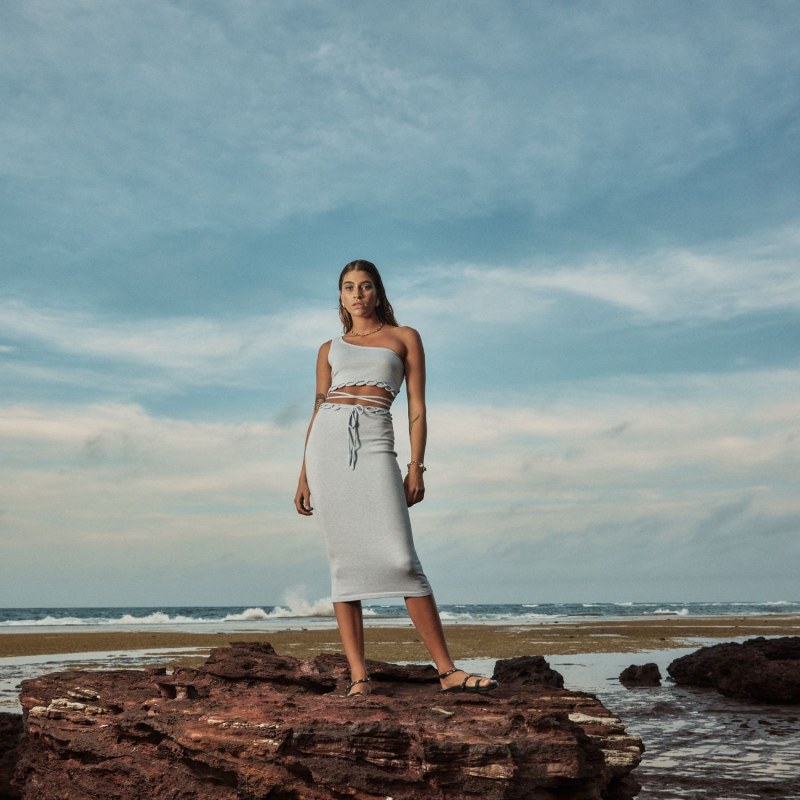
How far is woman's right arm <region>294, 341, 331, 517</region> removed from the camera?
6949mm

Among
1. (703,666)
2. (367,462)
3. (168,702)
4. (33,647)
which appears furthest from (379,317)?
(33,647)

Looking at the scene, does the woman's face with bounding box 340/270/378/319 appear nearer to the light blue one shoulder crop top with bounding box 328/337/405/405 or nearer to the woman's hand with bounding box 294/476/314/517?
the light blue one shoulder crop top with bounding box 328/337/405/405

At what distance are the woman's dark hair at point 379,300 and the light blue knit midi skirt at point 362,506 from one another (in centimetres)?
90

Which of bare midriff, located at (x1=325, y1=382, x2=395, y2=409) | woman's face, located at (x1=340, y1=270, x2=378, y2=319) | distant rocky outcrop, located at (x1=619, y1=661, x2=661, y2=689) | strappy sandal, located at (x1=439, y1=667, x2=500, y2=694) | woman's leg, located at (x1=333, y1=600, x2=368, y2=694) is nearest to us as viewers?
strappy sandal, located at (x1=439, y1=667, x2=500, y2=694)

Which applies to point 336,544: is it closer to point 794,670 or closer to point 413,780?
point 413,780

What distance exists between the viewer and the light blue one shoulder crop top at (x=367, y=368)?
22.1ft

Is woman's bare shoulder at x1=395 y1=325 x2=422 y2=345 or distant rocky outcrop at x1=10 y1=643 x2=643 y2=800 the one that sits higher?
woman's bare shoulder at x1=395 y1=325 x2=422 y2=345

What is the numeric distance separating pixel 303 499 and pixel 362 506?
0.73 metres

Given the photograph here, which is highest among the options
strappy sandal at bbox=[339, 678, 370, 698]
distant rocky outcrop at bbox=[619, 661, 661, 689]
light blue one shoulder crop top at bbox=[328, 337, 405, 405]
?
light blue one shoulder crop top at bbox=[328, 337, 405, 405]

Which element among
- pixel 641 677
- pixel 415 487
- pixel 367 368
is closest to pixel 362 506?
pixel 415 487

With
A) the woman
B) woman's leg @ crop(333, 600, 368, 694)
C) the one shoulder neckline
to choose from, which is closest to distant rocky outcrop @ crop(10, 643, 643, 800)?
woman's leg @ crop(333, 600, 368, 694)

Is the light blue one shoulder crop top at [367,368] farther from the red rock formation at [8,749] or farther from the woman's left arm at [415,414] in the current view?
the red rock formation at [8,749]

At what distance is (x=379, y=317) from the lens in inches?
281

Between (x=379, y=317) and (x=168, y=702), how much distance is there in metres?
3.40
